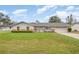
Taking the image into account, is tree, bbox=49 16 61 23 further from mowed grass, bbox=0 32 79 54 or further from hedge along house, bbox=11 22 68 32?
mowed grass, bbox=0 32 79 54

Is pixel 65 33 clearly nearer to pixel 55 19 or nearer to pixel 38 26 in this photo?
pixel 55 19

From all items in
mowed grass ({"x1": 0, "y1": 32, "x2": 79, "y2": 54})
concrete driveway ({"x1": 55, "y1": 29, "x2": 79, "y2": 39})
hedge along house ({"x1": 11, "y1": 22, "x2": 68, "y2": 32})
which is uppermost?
hedge along house ({"x1": 11, "y1": 22, "x2": 68, "y2": 32})

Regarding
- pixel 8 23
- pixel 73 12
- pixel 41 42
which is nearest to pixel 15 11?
pixel 8 23

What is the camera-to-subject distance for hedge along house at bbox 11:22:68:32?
3.09 m

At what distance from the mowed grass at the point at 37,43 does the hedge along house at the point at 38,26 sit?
0.05 metres

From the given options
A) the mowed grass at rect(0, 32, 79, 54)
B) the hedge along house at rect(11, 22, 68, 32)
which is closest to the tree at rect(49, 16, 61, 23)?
the hedge along house at rect(11, 22, 68, 32)

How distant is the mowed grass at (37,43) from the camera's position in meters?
3.06

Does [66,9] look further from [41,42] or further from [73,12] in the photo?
[41,42]

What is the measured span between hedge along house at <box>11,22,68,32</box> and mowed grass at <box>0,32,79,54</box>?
0.18 ft

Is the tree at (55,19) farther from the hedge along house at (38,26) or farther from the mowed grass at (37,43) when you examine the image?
the mowed grass at (37,43)

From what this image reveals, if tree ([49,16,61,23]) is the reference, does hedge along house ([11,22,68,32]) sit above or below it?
below

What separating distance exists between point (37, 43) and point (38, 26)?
184mm

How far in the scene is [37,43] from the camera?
3.09 meters
